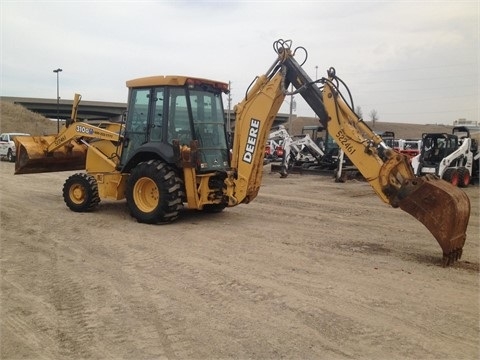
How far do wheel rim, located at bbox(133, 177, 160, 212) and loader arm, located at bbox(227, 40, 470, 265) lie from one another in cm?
152

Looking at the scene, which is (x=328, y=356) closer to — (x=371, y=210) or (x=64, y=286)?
(x=64, y=286)

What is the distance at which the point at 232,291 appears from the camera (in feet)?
17.0

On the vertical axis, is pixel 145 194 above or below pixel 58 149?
below

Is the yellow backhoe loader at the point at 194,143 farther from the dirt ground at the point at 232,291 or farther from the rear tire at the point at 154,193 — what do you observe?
the dirt ground at the point at 232,291

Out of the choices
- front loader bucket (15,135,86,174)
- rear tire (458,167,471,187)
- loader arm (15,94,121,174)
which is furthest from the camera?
rear tire (458,167,471,187)

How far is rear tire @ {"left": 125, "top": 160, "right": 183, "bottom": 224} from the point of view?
27.9 feet

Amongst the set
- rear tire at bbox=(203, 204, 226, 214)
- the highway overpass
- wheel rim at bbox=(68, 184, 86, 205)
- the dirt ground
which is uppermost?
the highway overpass

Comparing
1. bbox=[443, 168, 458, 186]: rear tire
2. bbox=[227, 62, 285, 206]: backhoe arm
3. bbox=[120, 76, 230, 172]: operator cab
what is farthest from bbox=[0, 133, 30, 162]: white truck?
bbox=[443, 168, 458, 186]: rear tire

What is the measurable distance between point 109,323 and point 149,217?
14.7ft

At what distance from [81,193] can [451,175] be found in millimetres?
13669

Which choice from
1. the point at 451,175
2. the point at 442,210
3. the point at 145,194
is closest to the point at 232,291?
the point at 442,210

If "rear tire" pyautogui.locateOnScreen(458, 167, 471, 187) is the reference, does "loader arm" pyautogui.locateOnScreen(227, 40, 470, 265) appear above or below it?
above

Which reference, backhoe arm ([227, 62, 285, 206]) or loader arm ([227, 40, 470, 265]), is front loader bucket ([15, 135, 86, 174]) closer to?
Answer: backhoe arm ([227, 62, 285, 206])

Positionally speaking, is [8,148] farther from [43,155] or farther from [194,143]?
[194,143]
